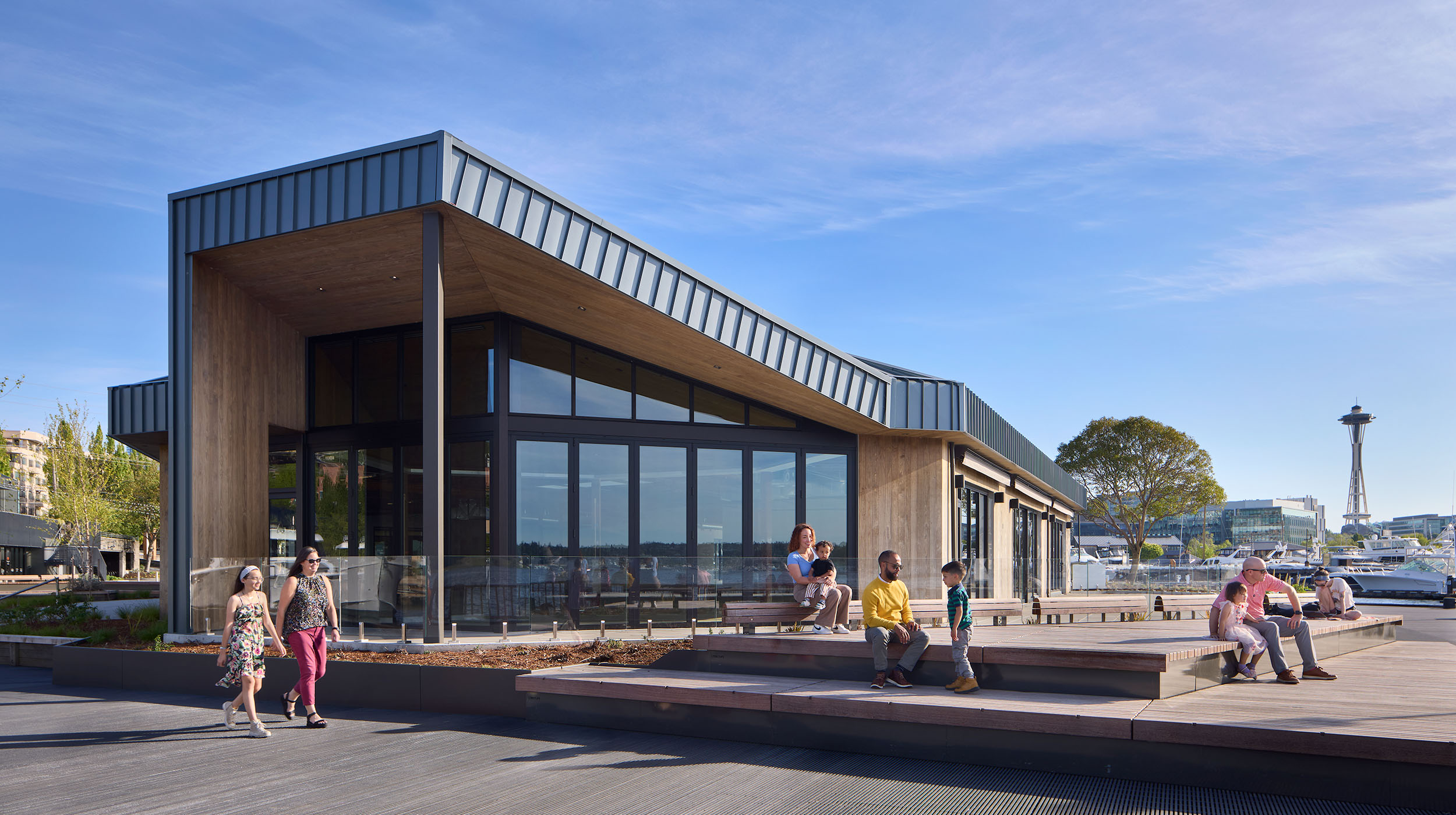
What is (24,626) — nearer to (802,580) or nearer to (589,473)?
(589,473)

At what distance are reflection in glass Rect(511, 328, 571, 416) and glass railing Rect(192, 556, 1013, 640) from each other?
3355 millimetres

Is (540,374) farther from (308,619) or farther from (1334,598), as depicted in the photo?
(1334,598)

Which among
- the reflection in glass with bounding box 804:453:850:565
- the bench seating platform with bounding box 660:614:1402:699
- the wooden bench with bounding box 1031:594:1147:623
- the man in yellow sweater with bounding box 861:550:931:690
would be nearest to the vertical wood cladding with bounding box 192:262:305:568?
the bench seating platform with bounding box 660:614:1402:699

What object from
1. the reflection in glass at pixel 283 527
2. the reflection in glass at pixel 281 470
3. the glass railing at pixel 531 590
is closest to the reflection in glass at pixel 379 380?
the reflection in glass at pixel 281 470

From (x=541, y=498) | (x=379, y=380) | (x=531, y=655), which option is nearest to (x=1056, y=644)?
(x=531, y=655)

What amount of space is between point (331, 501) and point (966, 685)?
13.1 m

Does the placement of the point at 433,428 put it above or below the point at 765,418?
below

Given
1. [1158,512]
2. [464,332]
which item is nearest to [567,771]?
[464,332]

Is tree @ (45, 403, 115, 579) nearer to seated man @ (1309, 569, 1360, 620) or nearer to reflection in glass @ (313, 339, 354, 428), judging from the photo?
reflection in glass @ (313, 339, 354, 428)

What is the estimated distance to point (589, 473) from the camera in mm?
15859

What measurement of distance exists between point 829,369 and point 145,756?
10484 millimetres

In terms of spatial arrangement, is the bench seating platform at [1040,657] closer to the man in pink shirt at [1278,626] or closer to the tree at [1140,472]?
the man in pink shirt at [1278,626]

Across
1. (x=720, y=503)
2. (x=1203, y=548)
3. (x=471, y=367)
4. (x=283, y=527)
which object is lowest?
(x=1203, y=548)

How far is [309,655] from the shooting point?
355 inches
